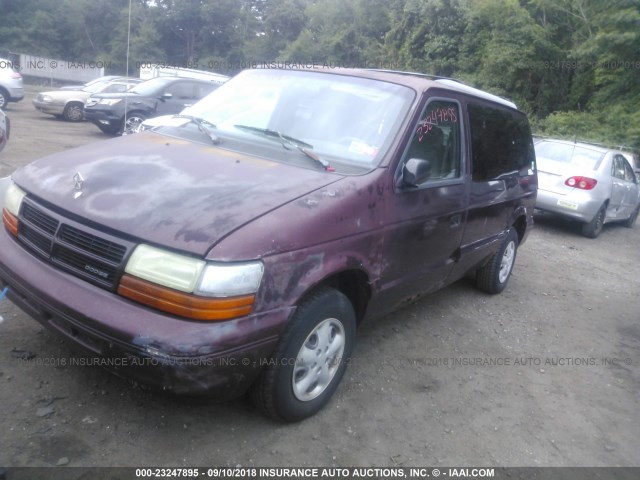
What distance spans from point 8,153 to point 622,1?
61.9ft

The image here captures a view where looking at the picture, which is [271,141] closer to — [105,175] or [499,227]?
[105,175]

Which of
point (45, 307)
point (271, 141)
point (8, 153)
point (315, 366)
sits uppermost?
point (271, 141)

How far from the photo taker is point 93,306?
8.02 ft

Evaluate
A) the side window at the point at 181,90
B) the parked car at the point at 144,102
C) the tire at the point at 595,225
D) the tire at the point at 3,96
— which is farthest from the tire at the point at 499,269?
the tire at the point at 3,96

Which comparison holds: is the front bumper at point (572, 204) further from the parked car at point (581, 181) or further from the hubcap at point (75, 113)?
the hubcap at point (75, 113)

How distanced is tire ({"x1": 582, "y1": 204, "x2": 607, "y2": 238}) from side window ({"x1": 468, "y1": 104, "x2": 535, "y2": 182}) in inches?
172

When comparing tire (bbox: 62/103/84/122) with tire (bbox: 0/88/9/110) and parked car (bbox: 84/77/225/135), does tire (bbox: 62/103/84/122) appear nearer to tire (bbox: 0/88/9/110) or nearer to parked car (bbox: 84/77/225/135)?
tire (bbox: 0/88/9/110)

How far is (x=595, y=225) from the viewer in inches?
376

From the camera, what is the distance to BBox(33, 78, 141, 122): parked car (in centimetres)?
1625

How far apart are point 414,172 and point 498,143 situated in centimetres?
192

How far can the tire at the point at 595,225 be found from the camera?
9414mm

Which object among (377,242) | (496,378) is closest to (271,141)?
(377,242)

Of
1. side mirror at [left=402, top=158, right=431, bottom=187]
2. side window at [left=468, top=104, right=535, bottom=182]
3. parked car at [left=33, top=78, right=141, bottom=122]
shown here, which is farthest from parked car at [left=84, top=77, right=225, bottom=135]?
side mirror at [left=402, top=158, right=431, bottom=187]

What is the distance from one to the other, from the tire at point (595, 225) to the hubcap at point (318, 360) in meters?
7.77
